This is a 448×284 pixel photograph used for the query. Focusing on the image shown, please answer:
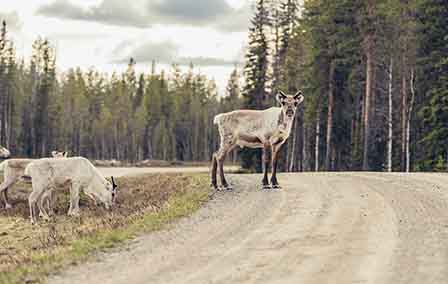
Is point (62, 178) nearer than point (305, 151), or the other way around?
point (62, 178)

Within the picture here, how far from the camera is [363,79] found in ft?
135

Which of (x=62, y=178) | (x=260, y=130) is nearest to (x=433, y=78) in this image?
(x=260, y=130)

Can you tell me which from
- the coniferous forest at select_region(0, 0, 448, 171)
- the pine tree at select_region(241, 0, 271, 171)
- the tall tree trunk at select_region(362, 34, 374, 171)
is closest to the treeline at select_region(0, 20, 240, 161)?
the coniferous forest at select_region(0, 0, 448, 171)

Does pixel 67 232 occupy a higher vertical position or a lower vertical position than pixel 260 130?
lower

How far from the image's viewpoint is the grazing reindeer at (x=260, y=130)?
15664 mm

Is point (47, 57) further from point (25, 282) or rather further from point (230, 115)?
point (25, 282)

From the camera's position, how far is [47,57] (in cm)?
8094

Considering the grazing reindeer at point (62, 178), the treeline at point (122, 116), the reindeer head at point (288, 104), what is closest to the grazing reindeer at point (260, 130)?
the reindeer head at point (288, 104)

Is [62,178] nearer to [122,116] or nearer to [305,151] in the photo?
[305,151]

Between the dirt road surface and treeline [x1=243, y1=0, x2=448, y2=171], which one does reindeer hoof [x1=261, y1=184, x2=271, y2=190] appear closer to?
the dirt road surface

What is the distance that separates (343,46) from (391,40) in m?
3.63

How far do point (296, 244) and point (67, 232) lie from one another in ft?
18.7

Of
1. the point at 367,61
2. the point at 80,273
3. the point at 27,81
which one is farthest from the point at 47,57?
the point at 80,273

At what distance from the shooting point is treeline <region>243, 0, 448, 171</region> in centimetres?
3422
